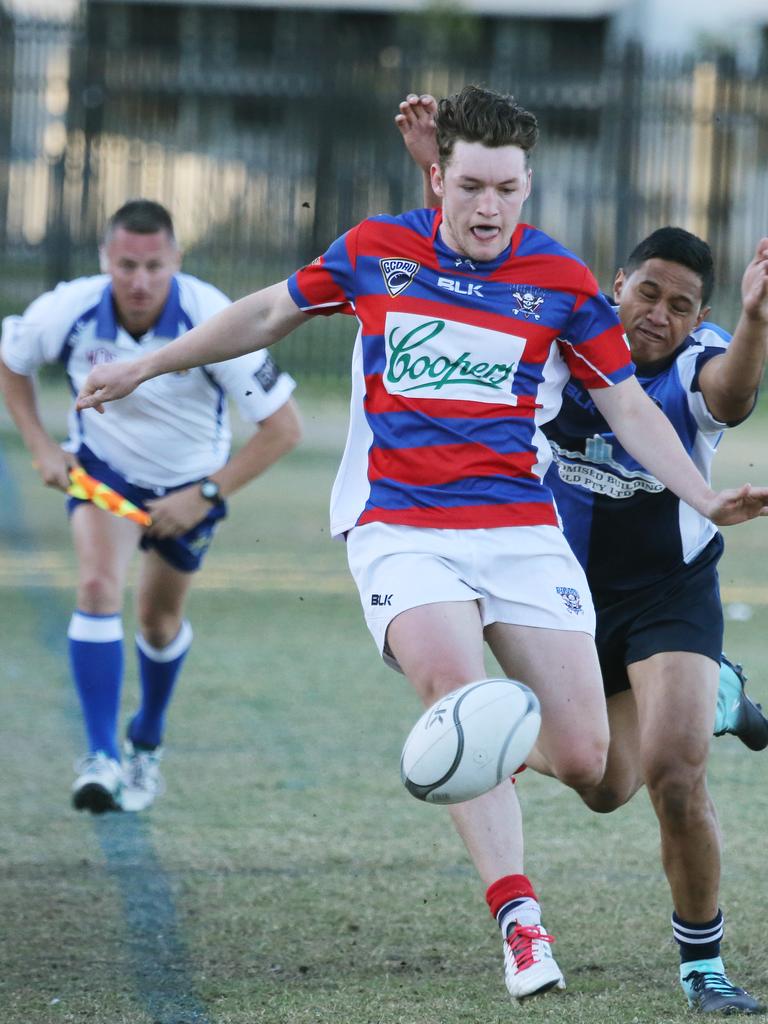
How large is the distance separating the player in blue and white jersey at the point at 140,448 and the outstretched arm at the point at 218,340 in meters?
1.85

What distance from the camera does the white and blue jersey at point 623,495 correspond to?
174 inches

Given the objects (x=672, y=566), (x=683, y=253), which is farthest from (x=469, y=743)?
(x=683, y=253)

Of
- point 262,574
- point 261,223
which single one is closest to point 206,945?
point 262,574

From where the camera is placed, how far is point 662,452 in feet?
13.3

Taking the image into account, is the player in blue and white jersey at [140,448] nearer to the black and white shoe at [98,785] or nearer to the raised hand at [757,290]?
the black and white shoe at [98,785]

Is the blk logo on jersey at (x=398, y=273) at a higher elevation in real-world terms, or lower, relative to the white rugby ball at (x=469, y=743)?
higher

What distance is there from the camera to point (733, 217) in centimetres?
2214

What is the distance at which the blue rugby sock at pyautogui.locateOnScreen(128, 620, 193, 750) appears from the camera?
249 inches

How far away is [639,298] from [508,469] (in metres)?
0.67

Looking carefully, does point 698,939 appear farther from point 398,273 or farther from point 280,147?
point 280,147

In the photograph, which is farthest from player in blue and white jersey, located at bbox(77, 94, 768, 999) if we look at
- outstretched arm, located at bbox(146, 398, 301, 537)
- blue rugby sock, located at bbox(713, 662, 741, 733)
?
outstretched arm, located at bbox(146, 398, 301, 537)

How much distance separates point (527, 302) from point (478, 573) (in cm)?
72

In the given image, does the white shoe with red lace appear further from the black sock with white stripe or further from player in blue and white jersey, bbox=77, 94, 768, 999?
the black sock with white stripe

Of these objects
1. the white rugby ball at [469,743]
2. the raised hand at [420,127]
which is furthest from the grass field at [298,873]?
the raised hand at [420,127]
